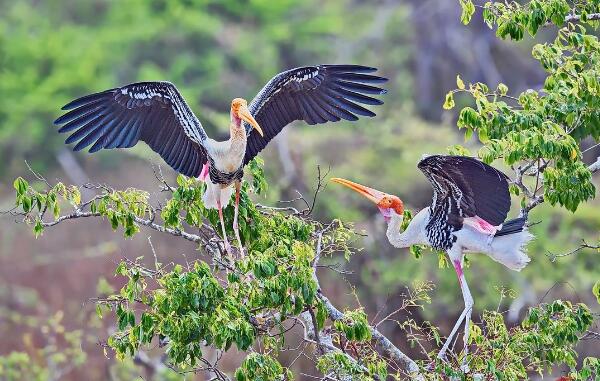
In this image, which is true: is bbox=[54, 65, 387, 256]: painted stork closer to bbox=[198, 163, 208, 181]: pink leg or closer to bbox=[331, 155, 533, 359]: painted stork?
bbox=[198, 163, 208, 181]: pink leg

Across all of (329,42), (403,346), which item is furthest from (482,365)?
(329,42)

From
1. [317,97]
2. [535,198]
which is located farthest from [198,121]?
[535,198]

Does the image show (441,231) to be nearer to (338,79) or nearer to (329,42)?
(338,79)

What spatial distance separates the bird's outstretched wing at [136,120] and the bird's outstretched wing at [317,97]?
1.36 ft

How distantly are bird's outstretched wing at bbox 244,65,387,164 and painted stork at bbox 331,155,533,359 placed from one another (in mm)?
559

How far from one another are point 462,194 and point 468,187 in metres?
0.11

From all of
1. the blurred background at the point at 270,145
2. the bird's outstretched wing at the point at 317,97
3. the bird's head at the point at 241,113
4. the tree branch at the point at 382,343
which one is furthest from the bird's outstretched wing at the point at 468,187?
the blurred background at the point at 270,145

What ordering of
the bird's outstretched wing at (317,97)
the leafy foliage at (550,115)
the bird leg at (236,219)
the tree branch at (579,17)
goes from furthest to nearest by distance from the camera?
the bird's outstretched wing at (317,97) → the tree branch at (579,17) → the bird leg at (236,219) → the leafy foliage at (550,115)

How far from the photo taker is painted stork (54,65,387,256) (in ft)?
25.1

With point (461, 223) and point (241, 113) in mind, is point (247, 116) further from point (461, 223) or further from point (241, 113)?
point (461, 223)

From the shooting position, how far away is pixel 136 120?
25.4 ft

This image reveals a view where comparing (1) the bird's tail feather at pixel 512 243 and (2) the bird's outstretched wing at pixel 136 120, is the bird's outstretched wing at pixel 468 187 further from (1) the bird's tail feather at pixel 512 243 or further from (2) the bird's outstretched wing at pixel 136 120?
(2) the bird's outstretched wing at pixel 136 120

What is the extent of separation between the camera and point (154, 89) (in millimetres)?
7660

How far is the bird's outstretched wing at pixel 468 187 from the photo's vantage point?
675 centimetres
